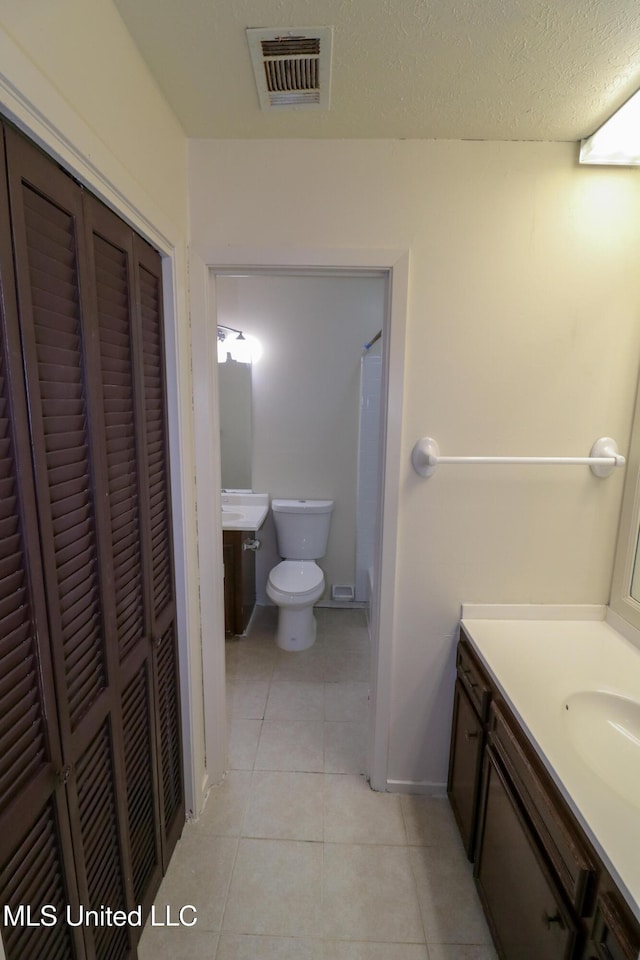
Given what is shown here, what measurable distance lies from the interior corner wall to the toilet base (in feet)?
3.60

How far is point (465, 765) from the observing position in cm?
154

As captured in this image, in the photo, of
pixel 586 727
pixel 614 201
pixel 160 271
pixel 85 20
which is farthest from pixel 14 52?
pixel 586 727

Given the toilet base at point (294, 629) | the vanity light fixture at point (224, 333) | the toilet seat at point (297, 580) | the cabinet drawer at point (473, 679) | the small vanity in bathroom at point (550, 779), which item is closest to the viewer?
the small vanity in bathroom at point (550, 779)

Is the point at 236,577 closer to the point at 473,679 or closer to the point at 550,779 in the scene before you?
the point at 473,679

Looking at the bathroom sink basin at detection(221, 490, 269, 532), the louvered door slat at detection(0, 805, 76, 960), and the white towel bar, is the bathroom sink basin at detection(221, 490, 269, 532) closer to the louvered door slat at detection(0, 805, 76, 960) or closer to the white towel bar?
the white towel bar

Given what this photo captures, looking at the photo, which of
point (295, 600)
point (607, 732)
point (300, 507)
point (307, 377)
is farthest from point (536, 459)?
point (307, 377)

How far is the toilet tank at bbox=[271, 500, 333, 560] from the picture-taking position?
3.03 meters

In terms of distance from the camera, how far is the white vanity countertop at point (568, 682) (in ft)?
2.68

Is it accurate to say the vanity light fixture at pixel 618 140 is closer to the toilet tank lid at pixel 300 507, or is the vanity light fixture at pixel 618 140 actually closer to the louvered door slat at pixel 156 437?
the louvered door slat at pixel 156 437

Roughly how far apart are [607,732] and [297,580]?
Result: 72.5 inches

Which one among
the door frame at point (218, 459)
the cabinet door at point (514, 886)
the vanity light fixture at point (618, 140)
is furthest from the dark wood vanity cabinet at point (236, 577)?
the vanity light fixture at point (618, 140)

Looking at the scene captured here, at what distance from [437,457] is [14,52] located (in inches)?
52.5

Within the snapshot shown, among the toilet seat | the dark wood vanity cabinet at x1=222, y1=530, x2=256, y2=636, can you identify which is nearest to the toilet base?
the toilet seat

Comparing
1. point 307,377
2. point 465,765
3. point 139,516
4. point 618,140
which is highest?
point 618,140
